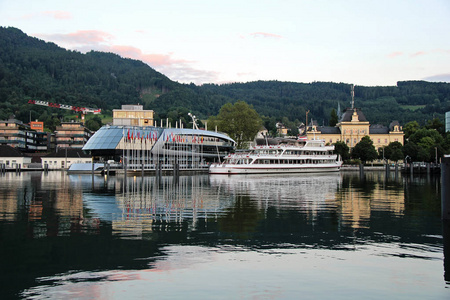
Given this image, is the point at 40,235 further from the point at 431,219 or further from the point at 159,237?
the point at 431,219

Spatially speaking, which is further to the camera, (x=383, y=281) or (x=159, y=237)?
(x=159, y=237)

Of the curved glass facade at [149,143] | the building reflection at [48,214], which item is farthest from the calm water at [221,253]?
the curved glass facade at [149,143]

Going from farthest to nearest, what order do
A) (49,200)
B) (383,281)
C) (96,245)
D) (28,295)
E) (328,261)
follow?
1. (49,200)
2. (96,245)
3. (328,261)
4. (383,281)
5. (28,295)

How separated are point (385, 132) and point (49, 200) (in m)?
116

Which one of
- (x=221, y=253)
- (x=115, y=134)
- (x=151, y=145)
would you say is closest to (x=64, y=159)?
(x=115, y=134)

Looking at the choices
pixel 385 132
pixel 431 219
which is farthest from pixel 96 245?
pixel 385 132

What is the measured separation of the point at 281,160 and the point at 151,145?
28.0 meters

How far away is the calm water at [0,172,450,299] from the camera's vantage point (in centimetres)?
1080

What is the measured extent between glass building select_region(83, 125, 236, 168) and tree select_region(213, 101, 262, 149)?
4660mm

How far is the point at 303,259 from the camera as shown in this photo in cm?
1337

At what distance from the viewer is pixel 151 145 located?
9294cm

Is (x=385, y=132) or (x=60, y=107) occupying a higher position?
(x=60, y=107)

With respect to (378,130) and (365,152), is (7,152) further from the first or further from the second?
(378,130)

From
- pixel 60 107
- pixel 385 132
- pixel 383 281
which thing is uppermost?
pixel 60 107
